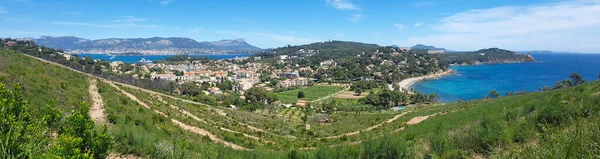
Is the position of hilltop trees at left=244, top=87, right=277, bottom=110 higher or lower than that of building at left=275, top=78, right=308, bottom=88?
higher

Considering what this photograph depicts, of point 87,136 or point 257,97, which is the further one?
point 257,97

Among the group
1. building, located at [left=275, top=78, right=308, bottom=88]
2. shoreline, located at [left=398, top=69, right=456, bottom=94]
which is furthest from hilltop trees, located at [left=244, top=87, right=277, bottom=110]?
shoreline, located at [left=398, top=69, right=456, bottom=94]

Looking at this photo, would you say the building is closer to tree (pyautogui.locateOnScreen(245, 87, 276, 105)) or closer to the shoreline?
tree (pyautogui.locateOnScreen(245, 87, 276, 105))

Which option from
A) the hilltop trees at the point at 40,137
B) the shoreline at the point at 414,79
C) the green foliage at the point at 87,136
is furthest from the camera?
the shoreline at the point at 414,79

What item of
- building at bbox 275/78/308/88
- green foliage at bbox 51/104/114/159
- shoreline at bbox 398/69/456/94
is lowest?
building at bbox 275/78/308/88

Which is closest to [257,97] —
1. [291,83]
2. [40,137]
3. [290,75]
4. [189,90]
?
[189,90]

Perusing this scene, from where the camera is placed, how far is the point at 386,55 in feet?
444

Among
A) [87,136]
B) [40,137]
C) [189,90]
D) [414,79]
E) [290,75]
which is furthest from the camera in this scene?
[290,75]

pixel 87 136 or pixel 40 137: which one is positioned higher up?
pixel 40 137

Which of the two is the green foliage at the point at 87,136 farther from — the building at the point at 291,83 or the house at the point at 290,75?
the house at the point at 290,75

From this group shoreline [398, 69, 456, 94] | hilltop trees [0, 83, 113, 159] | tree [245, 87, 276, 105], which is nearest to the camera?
hilltop trees [0, 83, 113, 159]

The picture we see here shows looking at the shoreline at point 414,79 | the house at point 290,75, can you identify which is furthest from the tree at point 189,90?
the shoreline at point 414,79

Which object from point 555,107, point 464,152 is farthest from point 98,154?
point 555,107

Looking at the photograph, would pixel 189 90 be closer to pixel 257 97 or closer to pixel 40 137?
pixel 257 97
